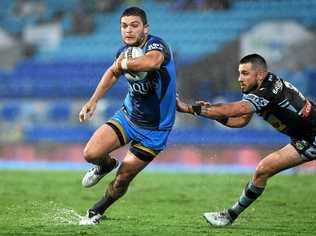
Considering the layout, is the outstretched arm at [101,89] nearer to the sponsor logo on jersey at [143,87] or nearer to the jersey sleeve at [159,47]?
the sponsor logo on jersey at [143,87]

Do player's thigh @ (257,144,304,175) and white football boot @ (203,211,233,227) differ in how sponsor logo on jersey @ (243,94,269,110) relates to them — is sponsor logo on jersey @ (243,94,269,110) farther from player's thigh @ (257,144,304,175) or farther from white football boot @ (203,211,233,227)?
white football boot @ (203,211,233,227)

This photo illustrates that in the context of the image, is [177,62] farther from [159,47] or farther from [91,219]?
[159,47]

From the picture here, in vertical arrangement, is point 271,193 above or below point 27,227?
below

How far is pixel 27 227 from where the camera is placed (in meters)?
9.48

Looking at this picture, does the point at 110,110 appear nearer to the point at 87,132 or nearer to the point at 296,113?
the point at 87,132

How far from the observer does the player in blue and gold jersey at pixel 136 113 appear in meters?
9.45

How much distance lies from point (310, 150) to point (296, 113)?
460 mm

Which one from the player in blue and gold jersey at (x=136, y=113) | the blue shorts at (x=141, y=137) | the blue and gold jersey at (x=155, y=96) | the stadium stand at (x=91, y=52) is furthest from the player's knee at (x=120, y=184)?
the stadium stand at (x=91, y=52)

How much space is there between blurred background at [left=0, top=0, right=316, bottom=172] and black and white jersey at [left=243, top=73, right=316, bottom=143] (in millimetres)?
9965

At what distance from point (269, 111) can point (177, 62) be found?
17194 millimetres

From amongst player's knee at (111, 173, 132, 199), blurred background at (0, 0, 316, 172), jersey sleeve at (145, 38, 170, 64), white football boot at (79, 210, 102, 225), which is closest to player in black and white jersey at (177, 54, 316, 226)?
jersey sleeve at (145, 38, 170, 64)

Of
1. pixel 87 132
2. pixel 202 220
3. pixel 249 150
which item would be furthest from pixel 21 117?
pixel 202 220

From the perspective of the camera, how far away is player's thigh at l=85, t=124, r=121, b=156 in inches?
372

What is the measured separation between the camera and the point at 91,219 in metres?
9.91
